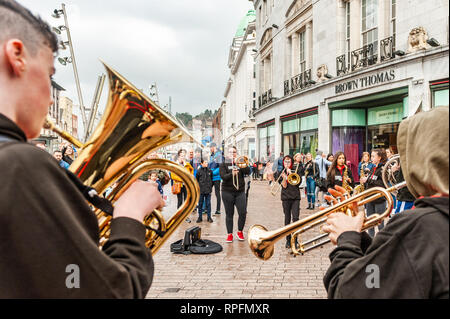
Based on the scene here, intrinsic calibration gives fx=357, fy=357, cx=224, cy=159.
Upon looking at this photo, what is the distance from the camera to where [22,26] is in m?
1.18

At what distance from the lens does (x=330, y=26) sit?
17297 mm

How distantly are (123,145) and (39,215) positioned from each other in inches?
27.9

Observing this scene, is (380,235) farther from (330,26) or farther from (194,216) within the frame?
(330,26)

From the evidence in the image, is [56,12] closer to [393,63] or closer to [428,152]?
[393,63]

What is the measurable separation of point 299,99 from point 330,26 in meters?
4.51

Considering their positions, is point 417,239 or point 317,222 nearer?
point 417,239

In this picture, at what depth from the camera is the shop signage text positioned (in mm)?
13555

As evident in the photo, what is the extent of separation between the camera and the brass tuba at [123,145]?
1.58 m

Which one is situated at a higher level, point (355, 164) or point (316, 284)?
point (355, 164)

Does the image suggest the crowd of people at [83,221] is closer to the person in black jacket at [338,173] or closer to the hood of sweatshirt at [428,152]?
the hood of sweatshirt at [428,152]

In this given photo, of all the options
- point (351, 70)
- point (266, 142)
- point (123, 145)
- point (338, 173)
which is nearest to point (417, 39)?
point (351, 70)

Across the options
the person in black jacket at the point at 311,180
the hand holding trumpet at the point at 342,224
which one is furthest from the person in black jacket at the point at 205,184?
the hand holding trumpet at the point at 342,224

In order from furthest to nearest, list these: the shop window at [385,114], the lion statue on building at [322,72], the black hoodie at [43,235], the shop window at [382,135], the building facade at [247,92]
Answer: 1. the building facade at [247,92]
2. the lion statue on building at [322,72]
3. the shop window at [382,135]
4. the shop window at [385,114]
5. the black hoodie at [43,235]
